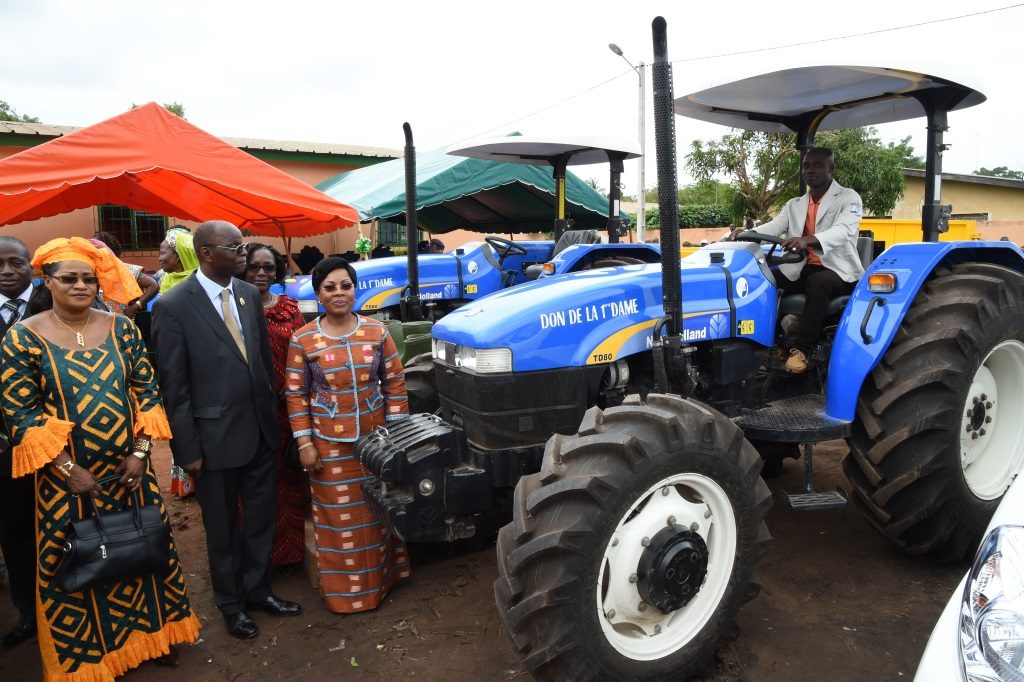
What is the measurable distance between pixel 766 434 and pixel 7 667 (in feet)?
12.1

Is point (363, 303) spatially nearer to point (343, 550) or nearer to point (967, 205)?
point (343, 550)

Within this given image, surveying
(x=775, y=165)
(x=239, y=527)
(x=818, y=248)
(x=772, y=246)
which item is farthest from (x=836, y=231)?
(x=775, y=165)

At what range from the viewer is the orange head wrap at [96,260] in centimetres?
283

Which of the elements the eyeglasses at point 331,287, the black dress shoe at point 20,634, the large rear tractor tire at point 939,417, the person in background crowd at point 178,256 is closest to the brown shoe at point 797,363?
the large rear tractor tire at point 939,417

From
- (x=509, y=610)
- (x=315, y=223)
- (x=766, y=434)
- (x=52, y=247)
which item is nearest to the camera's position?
(x=509, y=610)

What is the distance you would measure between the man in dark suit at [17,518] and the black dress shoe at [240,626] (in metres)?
0.96

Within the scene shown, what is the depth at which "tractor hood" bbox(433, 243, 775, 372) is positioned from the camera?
10.2 feet

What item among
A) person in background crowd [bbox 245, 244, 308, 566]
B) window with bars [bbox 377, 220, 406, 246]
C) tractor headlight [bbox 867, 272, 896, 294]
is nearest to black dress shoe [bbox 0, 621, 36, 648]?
person in background crowd [bbox 245, 244, 308, 566]

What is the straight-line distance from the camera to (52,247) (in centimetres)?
282

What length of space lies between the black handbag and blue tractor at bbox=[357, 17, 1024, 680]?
94 cm

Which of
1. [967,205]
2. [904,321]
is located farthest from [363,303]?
[967,205]

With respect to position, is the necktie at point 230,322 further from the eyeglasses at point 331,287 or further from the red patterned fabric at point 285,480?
the red patterned fabric at point 285,480

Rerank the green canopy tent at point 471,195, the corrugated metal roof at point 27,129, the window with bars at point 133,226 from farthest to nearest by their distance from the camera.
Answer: the window with bars at point 133,226
the corrugated metal roof at point 27,129
the green canopy tent at point 471,195

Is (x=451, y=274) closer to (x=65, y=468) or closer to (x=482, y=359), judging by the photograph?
(x=482, y=359)
